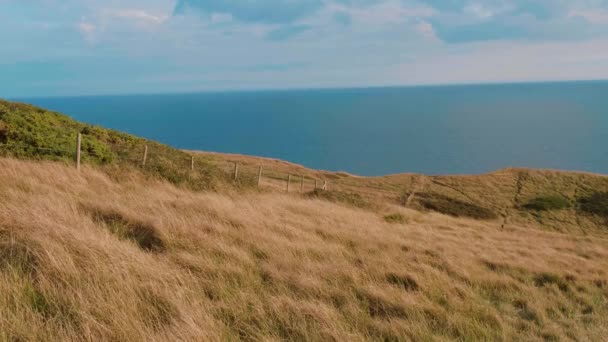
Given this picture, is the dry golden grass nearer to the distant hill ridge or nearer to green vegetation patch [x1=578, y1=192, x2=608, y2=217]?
the distant hill ridge

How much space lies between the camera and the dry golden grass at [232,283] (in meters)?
3.72

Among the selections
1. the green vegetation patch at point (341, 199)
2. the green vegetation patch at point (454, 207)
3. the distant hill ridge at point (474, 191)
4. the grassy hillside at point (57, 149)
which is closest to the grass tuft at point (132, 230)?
the grassy hillside at point (57, 149)

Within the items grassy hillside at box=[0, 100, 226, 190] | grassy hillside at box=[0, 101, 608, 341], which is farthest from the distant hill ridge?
grassy hillside at box=[0, 101, 608, 341]

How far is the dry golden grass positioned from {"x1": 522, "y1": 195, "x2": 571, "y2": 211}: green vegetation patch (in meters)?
49.9

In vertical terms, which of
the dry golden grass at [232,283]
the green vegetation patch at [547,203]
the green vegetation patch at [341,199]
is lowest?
the green vegetation patch at [547,203]

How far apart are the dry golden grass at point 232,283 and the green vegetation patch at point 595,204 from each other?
2114 inches

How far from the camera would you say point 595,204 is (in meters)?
54.2

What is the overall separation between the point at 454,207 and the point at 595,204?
23443 mm

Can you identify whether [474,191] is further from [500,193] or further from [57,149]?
[57,149]

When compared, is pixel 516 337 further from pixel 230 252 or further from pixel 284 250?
pixel 230 252

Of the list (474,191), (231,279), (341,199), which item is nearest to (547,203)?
(474,191)

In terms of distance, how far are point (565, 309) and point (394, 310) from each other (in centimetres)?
370

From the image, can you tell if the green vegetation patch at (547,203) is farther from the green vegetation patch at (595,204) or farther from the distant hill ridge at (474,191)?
the green vegetation patch at (595,204)

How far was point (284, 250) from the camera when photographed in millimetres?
6688
